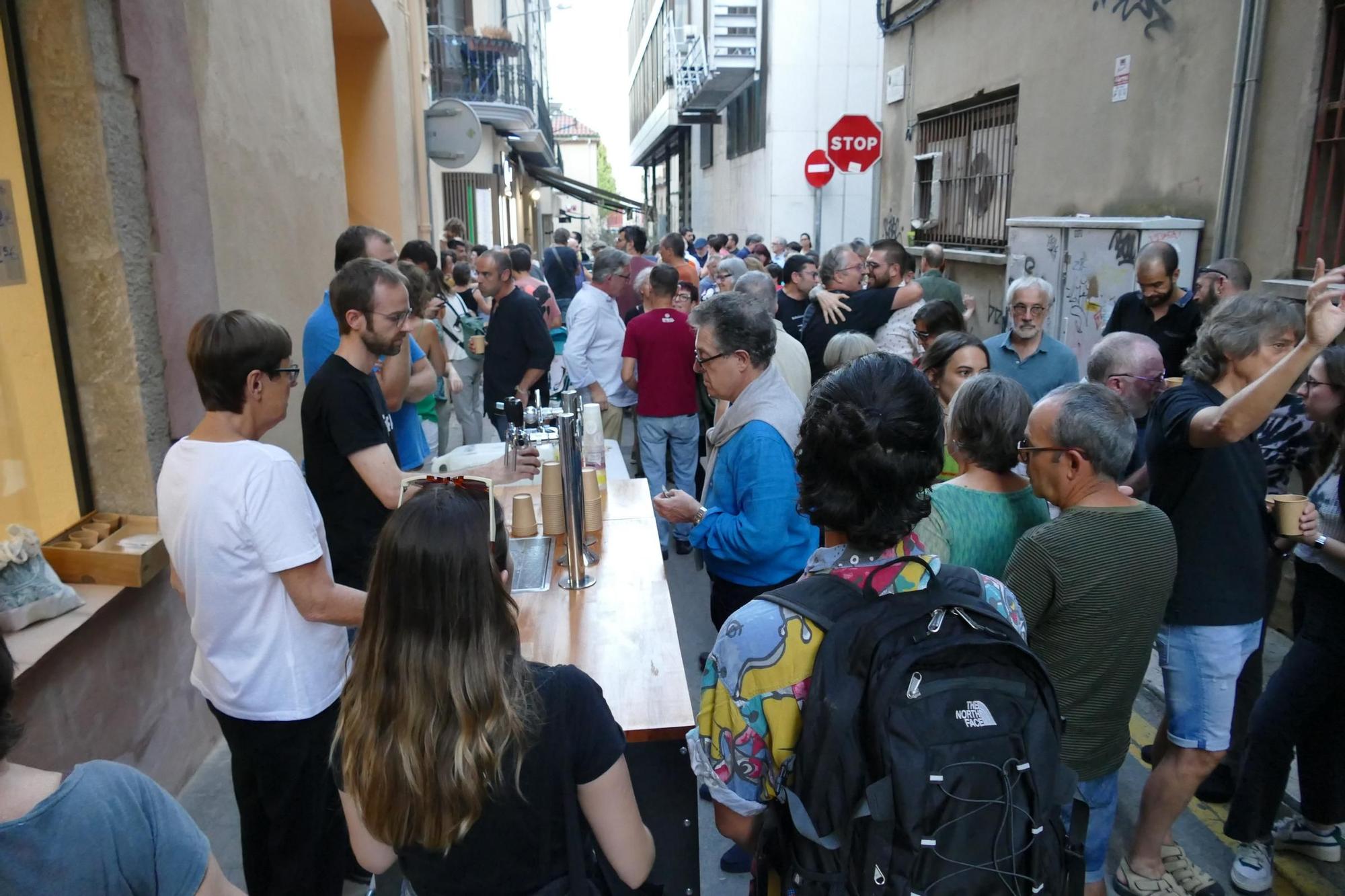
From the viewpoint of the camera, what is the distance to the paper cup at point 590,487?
3.60m


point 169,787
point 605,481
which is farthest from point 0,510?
point 605,481

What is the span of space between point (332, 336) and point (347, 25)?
19.4 feet

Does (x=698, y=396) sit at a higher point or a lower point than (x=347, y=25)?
lower

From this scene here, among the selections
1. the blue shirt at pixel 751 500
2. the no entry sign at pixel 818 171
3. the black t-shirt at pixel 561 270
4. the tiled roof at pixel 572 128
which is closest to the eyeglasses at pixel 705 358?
the blue shirt at pixel 751 500

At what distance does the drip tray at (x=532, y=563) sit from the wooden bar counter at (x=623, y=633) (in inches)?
1.2

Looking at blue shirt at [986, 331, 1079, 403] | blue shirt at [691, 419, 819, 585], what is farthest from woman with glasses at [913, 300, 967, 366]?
blue shirt at [691, 419, 819, 585]

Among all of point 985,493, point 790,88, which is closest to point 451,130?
point 985,493

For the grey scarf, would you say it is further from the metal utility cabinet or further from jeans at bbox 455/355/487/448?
jeans at bbox 455/355/487/448

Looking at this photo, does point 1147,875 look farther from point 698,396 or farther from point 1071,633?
point 698,396

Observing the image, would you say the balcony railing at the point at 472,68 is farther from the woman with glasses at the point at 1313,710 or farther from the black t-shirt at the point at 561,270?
the woman with glasses at the point at 1313,710

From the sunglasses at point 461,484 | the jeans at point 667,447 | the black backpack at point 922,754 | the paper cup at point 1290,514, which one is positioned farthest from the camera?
the jeans at point 667,447

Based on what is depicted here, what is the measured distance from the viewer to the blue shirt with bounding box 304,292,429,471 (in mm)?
4125

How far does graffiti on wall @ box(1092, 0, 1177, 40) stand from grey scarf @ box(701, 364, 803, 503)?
5129mm

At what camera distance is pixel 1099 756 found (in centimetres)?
254
